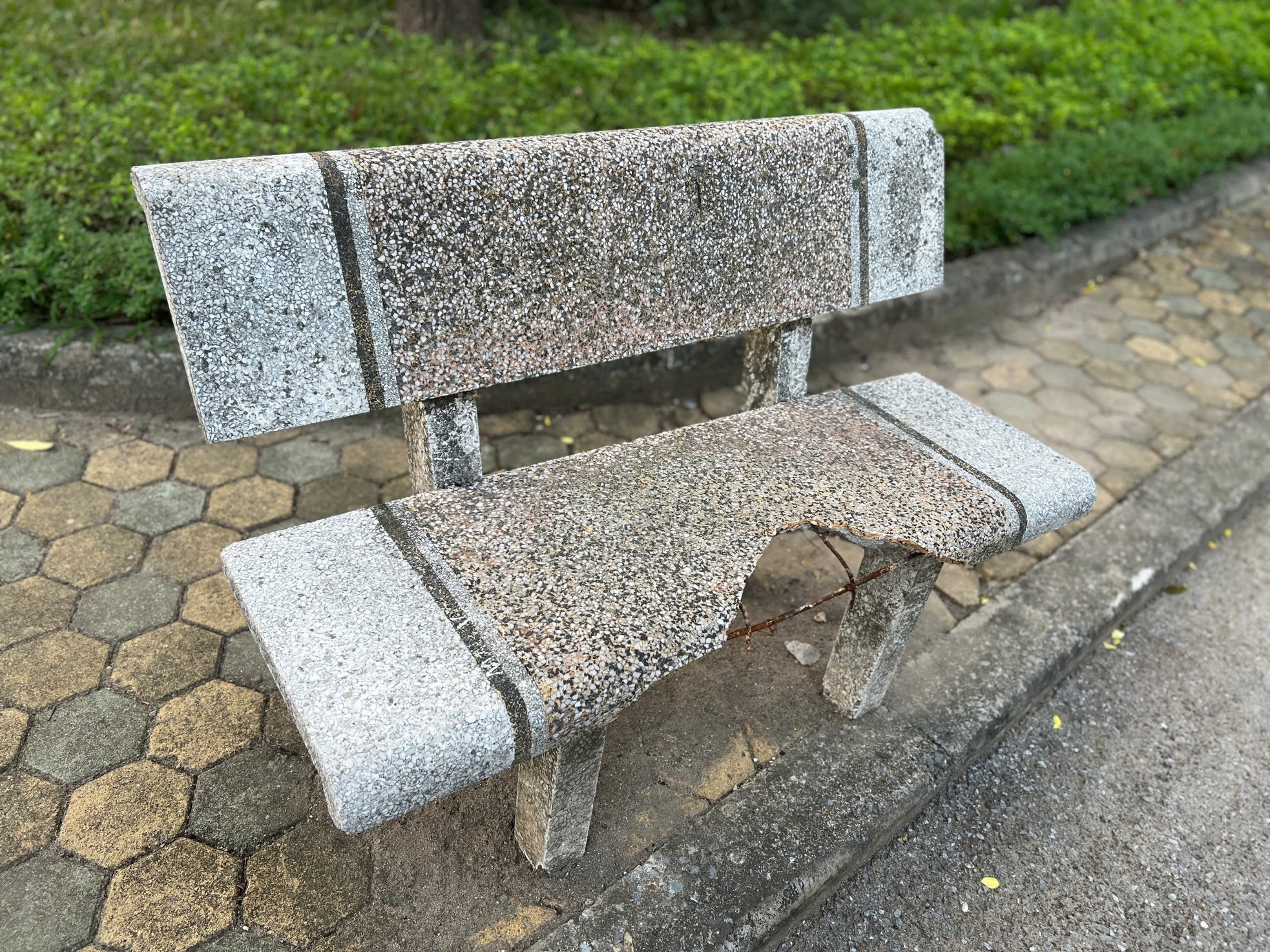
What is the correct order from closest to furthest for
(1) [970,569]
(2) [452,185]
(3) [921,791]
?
(2) [452,185]
(3) [921,791]
(1) [970,569]

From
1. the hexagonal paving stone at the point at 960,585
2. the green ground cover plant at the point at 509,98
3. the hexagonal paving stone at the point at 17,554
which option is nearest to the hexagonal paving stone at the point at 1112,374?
the green ground cover plant at the point at 509,98

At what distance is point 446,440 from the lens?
Answer: 71.0 inches

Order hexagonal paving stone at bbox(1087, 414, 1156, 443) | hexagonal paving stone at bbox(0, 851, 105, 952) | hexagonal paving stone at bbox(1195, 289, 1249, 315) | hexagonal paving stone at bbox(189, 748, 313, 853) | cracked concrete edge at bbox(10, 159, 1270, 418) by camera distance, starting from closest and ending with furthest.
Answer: hexagonal paving stone at bbox(0, 851, 105, 952) < hexagonal paving stone at bbox(189, 748, 313, 853) < cracked concrete edge at bbox(10, 159, 1270, 418) < hexagonal paving stone at bbox(1087, 414, 1156, 443) < hexagonal paving stone at bbox(1195, 289, 1249, 315)

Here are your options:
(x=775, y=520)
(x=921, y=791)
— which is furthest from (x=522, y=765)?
(x=921, y=791)

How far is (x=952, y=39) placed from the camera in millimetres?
5727

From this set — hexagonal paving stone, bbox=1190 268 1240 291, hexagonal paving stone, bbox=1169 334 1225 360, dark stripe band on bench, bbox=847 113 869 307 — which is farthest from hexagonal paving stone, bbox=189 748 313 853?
hexagonal paving stone, bbox=1190 268 1240 291

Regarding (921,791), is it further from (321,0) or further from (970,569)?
(321,0)

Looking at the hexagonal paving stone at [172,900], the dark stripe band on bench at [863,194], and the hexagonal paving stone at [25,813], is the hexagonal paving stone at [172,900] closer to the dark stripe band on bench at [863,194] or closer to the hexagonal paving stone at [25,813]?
the hexagonal paving stone at [25,813]

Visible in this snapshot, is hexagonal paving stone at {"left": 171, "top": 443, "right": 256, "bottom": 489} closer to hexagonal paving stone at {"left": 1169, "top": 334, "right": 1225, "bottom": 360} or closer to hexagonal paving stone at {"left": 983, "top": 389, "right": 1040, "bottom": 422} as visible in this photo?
hexagonal paving stone at {"left": 983, "top": 389, "right": 1040, "bottom": 422}

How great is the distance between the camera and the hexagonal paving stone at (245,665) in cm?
215

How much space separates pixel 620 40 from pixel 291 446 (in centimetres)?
359

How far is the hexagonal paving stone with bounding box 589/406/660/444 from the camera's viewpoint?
3.17 m

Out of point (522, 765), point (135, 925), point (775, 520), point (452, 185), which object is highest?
point (452, 185)

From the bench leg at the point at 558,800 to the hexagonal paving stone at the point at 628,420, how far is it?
1534mm
